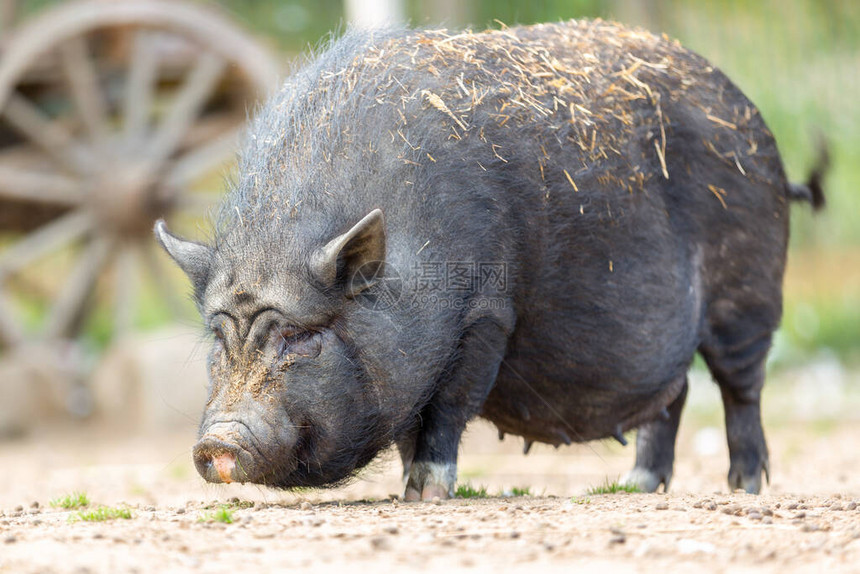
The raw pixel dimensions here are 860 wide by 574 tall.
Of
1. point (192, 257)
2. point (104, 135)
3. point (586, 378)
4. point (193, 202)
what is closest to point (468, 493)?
point (586, 378)

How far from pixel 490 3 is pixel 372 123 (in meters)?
9.73

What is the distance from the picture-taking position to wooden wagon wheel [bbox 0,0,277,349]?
35.9 feet

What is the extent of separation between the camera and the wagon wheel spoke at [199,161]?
11250 millimetres

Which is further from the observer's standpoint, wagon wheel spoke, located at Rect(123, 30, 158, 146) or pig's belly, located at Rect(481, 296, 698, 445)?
wagon wheel spoke, located at Rect(123, 30, 158, 146)

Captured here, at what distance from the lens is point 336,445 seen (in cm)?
468

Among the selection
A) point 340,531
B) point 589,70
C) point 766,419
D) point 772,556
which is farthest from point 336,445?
point 766,419

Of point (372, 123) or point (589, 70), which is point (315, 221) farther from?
point (589, 70)


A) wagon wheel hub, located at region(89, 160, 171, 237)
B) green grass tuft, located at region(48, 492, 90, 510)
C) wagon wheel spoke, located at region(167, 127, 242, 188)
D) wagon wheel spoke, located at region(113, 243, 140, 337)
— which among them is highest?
wagon wheel spoke, located at region(167, 127, 242, 188)

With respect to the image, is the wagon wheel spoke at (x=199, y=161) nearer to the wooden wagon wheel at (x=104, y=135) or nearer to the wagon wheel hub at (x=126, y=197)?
the wooden wagon wheel at (x=104, y=135)

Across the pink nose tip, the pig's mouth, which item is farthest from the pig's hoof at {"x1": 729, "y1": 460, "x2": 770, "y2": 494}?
the pink nose tip

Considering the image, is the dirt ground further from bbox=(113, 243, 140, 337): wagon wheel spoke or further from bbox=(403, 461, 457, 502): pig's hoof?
bbox=(113, 243, 140, 337): wagon wheel spoke

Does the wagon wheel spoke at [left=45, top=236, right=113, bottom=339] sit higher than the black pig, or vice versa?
the wagon wheel spoke at [left=45, top=236, right=113, bottom=339]

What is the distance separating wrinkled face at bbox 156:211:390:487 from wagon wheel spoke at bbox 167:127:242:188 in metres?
6.71

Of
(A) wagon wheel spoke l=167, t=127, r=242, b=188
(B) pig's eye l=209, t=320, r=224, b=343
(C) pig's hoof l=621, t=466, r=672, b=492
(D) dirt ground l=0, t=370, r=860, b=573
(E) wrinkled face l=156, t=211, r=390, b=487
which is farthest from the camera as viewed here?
(A) wagon wheel spoke l=167, t=127, r=242, b=188
